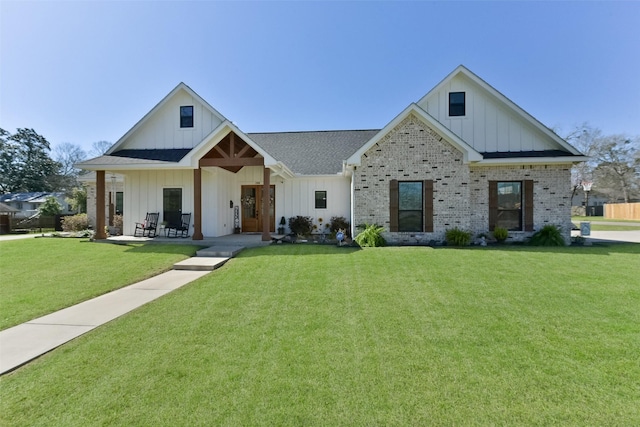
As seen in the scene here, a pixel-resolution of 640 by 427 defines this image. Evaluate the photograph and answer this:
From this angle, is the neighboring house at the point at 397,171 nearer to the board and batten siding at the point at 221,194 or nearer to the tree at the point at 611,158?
the board and batten siding at the point at 221,194

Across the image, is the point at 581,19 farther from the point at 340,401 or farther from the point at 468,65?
the point at 340,401

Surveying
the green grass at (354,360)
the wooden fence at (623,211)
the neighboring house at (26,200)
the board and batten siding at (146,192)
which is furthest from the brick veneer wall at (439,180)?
the neighboring house at (26,200)

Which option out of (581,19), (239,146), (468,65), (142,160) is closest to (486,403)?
(239,146)

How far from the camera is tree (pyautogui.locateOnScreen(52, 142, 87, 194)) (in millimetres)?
48156

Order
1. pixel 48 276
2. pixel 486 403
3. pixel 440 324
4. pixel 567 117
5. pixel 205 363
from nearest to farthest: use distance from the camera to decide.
→ pixel 486 403 → pixel 205 363 → pixel 440 324 → pixel 48 276 → pixel 567 117

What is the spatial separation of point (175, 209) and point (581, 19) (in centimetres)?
1873

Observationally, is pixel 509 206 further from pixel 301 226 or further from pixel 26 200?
Answer: pixel 26 200

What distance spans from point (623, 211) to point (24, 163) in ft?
277

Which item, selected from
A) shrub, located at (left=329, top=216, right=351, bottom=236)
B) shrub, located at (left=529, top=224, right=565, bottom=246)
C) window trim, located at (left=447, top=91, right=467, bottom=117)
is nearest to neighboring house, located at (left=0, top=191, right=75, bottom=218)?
shrub, located at (left=329, top=216, right=351, bottom=236)

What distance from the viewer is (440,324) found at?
161 inches

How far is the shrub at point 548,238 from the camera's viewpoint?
11023mm

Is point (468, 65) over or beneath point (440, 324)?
over

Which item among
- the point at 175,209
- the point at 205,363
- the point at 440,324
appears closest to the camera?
the point at 205,363

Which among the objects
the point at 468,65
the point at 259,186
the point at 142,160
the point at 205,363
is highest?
the point at 468,65
